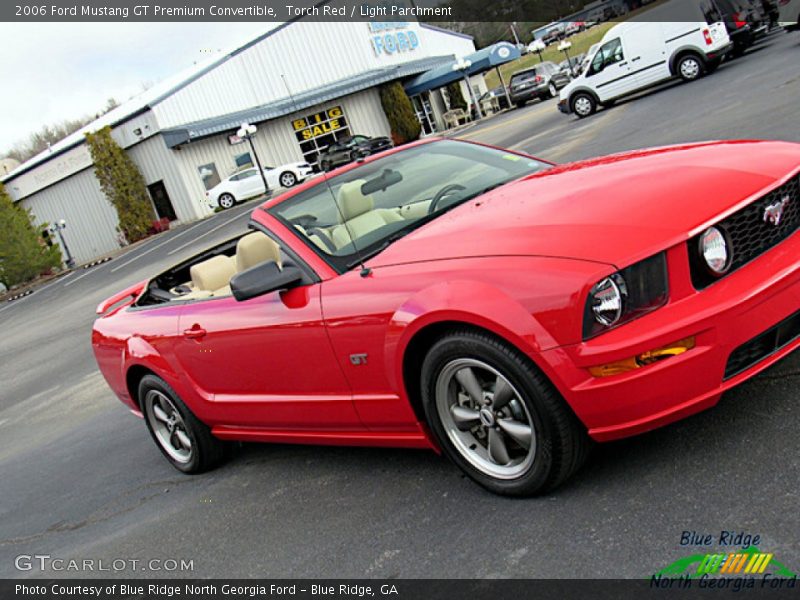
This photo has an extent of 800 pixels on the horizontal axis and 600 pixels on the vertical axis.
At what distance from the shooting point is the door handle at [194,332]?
465 centimetres

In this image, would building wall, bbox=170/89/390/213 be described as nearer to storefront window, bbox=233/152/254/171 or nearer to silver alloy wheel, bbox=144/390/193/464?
storefront window, bbox=233/152/254/171

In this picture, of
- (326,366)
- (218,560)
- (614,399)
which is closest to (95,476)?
(218,560)

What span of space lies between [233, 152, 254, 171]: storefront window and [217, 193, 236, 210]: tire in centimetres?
337

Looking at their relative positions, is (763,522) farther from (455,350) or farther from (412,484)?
(412,484)

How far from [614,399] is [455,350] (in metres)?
0.66

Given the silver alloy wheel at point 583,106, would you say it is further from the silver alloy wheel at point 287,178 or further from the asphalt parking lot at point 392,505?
the silver alloy wheel at point 287,178

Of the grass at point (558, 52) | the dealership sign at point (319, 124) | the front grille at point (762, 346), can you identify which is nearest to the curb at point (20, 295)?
the dealership sign at point (319, 124)

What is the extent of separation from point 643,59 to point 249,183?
22.1 meters

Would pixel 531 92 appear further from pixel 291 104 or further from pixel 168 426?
pixel 168 426

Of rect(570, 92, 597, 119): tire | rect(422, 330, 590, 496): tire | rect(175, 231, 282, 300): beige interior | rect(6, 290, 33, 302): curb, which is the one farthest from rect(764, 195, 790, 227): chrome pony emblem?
rect(6, 290, 33, 302): curb

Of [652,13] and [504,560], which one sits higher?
[652,13]

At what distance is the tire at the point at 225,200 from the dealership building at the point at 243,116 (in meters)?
1.66

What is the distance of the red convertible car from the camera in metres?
2.97

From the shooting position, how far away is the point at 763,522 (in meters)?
2.79
